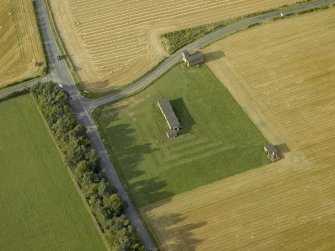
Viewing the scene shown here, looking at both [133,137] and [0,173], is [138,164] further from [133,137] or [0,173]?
[0,173]

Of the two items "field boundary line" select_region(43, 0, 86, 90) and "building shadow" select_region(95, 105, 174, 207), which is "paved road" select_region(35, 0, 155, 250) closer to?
"field boundary line" select_region(43, 0, 86, 90)

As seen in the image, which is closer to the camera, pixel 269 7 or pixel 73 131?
pixel 73 131

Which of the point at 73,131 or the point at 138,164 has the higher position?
the point at 73,131

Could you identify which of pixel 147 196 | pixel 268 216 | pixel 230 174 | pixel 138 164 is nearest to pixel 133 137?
pixel 138 164

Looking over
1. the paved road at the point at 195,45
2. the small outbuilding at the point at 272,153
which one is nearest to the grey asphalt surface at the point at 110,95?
the paved road at the point at 195,45

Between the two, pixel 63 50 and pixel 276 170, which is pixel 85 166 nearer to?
pixel 276 170

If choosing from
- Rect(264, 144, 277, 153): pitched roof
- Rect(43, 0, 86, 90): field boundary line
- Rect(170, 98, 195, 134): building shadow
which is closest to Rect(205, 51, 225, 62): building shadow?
Rect(170, 98, 195, 134): building shadow

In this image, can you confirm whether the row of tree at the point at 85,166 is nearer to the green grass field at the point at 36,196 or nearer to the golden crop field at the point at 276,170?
the green grass field at the point at 36,196
